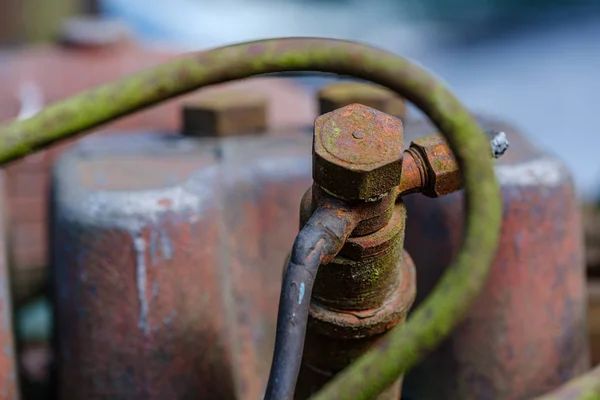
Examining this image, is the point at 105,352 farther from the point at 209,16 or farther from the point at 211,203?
the point at 209,16

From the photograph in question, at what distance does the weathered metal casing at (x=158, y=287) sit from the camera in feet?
2.50

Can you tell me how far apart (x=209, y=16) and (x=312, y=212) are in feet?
9.91

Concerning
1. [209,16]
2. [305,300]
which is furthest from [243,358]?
[209,16]

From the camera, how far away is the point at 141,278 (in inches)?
30.1

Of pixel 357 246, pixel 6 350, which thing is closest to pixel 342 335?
pixel 357 246

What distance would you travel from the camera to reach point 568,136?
280cm

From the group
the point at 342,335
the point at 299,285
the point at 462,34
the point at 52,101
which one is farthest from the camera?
the point at 462,34

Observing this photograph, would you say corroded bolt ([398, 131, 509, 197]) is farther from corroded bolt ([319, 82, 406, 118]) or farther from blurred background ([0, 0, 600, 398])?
blurred background ([0, 0, 600, 398])

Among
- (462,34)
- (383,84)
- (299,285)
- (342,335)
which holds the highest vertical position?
(383,84)

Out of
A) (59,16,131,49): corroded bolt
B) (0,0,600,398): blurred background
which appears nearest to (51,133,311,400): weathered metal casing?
(59,16,131,49): corroded bolt

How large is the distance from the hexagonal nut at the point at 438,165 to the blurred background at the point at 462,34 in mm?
1309

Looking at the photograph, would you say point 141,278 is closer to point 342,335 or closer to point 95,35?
point 342,335

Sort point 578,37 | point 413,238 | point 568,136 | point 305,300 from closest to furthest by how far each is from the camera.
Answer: point 305,300 → point 413,238 → point 568,136 → point 578,37

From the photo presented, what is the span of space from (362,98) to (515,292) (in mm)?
311
